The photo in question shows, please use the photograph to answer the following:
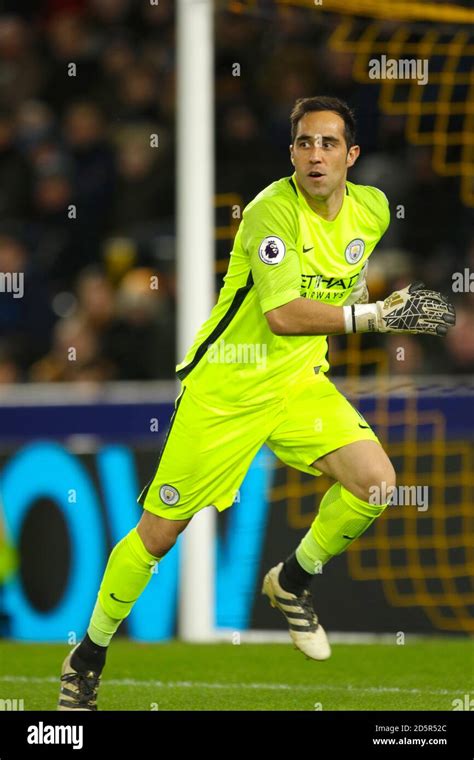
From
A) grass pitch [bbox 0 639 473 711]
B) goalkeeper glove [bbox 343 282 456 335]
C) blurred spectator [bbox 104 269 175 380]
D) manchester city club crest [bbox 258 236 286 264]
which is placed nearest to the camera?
goalkeeper glove [bbox 343 282 456 335]

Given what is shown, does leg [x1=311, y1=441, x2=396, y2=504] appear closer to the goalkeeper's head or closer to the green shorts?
the green shorts

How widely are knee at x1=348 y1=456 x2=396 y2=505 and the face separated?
3.62 feet

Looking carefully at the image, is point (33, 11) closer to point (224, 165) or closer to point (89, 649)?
point (224, 165)

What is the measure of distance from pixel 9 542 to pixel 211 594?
137cm

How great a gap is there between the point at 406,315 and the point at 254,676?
8.03 ft

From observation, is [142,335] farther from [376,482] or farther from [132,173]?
[376,482]

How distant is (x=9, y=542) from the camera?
392 inches

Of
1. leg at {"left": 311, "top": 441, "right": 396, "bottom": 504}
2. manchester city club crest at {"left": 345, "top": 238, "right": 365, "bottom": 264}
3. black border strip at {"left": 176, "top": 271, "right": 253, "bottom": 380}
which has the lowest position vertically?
leg at {"left": 311, "top": 441, "right": 396, "bottom": 504}

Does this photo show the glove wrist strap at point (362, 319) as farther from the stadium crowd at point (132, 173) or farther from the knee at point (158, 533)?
the stadium crowd at point (132, 173)

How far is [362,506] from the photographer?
21.5ft

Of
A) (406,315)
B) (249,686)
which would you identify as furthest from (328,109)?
(249,686)

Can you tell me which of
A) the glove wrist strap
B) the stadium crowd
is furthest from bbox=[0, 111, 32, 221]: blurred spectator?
the glove wrist strap

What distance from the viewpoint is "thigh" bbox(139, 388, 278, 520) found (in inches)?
256

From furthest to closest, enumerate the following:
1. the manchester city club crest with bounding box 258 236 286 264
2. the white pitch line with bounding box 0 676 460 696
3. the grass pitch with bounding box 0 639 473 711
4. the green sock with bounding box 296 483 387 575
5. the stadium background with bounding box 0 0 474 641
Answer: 1. the stadium background with bounding box 0 0 474 641
2. the white pitch line with bounding box 0 676 460 696
3. the grass pitch with bounding box 0 639 473 711
4. the green sock with bounding box 296 483 387 575
5. the manchester city club crest with bounding box 258 236 286 264
